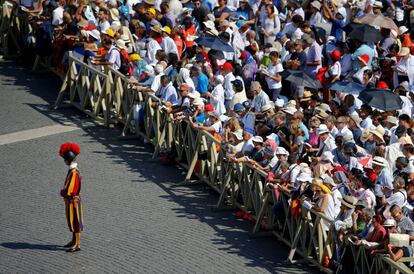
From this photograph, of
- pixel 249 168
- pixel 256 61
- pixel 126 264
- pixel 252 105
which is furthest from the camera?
pixel 256 61

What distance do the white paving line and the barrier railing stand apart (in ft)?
2.57

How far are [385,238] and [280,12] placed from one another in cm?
1186

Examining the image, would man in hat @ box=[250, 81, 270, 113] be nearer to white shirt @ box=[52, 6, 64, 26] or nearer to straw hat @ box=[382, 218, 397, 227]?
straw hat @ box=[382, 218, 397, 227]

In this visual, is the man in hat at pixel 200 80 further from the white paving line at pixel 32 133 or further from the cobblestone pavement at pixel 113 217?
the white paving line at pixel 32 133

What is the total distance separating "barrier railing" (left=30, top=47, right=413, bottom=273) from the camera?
65.0 feet

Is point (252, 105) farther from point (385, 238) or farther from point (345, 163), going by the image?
point (385, 238)

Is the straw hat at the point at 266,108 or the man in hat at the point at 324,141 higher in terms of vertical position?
the straw hat at the point at 266,108

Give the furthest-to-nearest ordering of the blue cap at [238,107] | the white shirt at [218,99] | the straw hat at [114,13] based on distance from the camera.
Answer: the straw hat at [114,13] → the white shirt at [218,99] → the blue cap at [238,107]

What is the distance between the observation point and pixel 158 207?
73.5ft

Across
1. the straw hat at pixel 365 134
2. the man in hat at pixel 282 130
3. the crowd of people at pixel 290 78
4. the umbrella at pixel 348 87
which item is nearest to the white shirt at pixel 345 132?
the crowd of people at pixel 290 78

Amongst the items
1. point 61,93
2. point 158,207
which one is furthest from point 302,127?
point 61,93

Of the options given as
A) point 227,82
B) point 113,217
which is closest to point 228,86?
point 227,82

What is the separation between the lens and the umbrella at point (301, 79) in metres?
24.4

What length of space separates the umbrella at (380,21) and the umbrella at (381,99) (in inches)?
133
